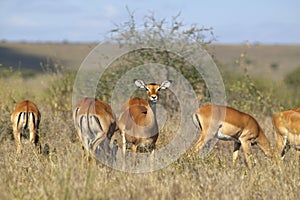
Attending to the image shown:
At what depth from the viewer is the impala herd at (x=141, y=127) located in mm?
8688

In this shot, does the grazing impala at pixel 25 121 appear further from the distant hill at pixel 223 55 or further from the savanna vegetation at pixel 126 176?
the distant hill at pixel 223 55

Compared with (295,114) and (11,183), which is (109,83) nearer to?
(295,114)

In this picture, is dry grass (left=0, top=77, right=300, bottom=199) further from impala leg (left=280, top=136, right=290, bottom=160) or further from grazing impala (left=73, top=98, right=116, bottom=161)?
impala leg (left=280, top=136, right=290, bottom=160)

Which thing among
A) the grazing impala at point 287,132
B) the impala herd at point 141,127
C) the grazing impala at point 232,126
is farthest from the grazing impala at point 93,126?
the grazing impala at point 287,132

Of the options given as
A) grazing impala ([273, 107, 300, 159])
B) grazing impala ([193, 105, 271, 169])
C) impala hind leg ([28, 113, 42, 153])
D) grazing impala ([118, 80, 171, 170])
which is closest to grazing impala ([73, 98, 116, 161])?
→ grazing impala ([118, 80, 171, 170])

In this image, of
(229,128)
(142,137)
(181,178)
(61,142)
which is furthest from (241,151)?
(181,178)

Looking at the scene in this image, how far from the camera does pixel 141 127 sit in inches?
354

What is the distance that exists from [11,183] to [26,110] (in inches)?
145

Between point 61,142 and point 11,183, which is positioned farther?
point 61,142

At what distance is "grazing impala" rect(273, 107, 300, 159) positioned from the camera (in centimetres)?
902

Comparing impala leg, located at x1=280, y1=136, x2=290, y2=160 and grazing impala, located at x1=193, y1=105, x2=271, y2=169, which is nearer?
impala leg, located at x1=280, y1=136, x2=290, y2=160

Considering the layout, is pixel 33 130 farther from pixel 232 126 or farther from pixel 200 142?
pixel 232 126

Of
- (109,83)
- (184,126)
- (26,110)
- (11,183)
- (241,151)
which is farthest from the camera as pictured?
(109,83)

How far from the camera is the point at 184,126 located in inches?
450
